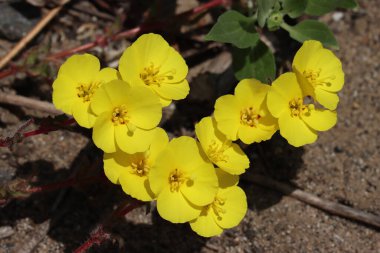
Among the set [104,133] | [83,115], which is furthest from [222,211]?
[83,115]

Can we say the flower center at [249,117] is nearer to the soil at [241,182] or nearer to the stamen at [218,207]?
the stamen at [218,207]

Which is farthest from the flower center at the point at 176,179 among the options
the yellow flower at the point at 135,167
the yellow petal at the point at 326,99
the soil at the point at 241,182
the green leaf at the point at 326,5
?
the green leaf at the point at 326,5

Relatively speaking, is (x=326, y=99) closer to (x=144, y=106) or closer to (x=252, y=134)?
(x=252, y=134)

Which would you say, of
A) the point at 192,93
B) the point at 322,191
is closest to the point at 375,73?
the point at 322,191

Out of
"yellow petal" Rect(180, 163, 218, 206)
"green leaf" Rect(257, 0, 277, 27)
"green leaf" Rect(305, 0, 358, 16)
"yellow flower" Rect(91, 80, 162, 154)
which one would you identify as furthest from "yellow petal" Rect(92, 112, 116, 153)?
"green leaf" Rect(305, 0, 358, 16)

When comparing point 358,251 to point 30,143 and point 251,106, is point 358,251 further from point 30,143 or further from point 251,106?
point 30,143

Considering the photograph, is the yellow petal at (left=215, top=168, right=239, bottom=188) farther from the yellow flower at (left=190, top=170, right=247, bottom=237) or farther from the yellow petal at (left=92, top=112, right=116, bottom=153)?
the yellow petal at (left=92, top=112, right=116, bottom=153)

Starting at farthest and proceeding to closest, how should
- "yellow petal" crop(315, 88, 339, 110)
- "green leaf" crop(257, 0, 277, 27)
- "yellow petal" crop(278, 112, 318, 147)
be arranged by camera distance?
"green leaf" crop(257, 0, 277, 27) → "yellow petal" crop(315, 88, 339, 110) → "yellow petal" crop(278, 112, 318, 147)
